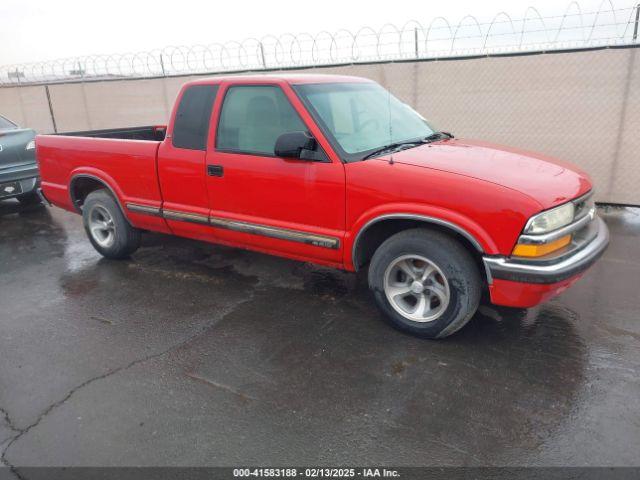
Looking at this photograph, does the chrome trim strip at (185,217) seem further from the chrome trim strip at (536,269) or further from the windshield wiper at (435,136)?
the chrome trim strip at (536,269)

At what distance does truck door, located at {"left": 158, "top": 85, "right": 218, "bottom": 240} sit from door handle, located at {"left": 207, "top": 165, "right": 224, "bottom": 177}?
69 millimetres

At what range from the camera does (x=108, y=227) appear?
548cm

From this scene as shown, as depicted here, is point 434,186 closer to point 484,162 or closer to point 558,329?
point 484,162

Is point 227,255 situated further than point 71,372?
Yes

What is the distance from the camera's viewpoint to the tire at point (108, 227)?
532 centimetres

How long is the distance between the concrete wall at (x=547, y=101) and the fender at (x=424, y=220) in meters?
4.52

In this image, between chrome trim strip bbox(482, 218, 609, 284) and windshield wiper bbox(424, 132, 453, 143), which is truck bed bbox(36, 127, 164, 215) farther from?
chrome trim strip bbox(482, 218, 609, 284)

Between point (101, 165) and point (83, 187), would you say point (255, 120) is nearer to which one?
point (101, 165)

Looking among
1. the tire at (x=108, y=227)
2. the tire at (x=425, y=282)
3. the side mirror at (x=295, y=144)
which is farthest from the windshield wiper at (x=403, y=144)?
the tire at (x=108, y=227)

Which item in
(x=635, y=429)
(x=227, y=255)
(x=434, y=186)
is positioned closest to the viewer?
(x=635, y=429)

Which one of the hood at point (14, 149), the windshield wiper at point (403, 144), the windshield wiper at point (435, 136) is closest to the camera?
the windshield wiper at point (403, 144)

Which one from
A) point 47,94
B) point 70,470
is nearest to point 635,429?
point 70,470

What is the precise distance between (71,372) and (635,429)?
3.54 m

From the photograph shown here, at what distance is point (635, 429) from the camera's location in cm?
265
